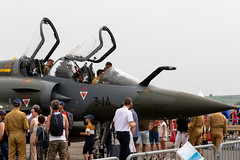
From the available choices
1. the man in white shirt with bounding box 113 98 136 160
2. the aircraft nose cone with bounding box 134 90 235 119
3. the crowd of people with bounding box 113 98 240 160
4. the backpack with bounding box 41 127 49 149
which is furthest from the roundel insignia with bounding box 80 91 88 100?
the man in white shirt with bounding box 113 98 136 160

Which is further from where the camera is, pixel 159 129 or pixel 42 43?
pixel 159 129

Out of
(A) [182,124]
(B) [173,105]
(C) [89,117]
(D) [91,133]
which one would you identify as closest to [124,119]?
(B) [173,105]

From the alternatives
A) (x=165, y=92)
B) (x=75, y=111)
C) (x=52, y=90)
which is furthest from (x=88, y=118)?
(x=165, y=92)

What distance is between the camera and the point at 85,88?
1059 centimetres

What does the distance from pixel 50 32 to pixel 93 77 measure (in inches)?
82.5

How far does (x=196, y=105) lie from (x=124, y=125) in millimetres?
1933

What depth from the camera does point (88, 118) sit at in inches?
403

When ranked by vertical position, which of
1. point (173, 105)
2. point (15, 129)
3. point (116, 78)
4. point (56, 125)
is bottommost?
point (15, 129)

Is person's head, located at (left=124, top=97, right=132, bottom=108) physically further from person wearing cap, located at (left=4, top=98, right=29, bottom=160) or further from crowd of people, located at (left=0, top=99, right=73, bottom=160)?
person wearing cap, located at (left=4, top=98, right=29, bottom=160)

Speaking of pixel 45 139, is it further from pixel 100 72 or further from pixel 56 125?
pixel 100 72

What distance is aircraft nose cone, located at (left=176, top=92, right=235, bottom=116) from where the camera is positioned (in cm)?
955

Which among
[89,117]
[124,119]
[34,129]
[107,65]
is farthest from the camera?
[107,65]

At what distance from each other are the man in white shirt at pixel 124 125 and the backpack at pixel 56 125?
3.90 ft

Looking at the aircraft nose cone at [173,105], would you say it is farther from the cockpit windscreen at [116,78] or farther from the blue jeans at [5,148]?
the blue jeans at [5,148]
